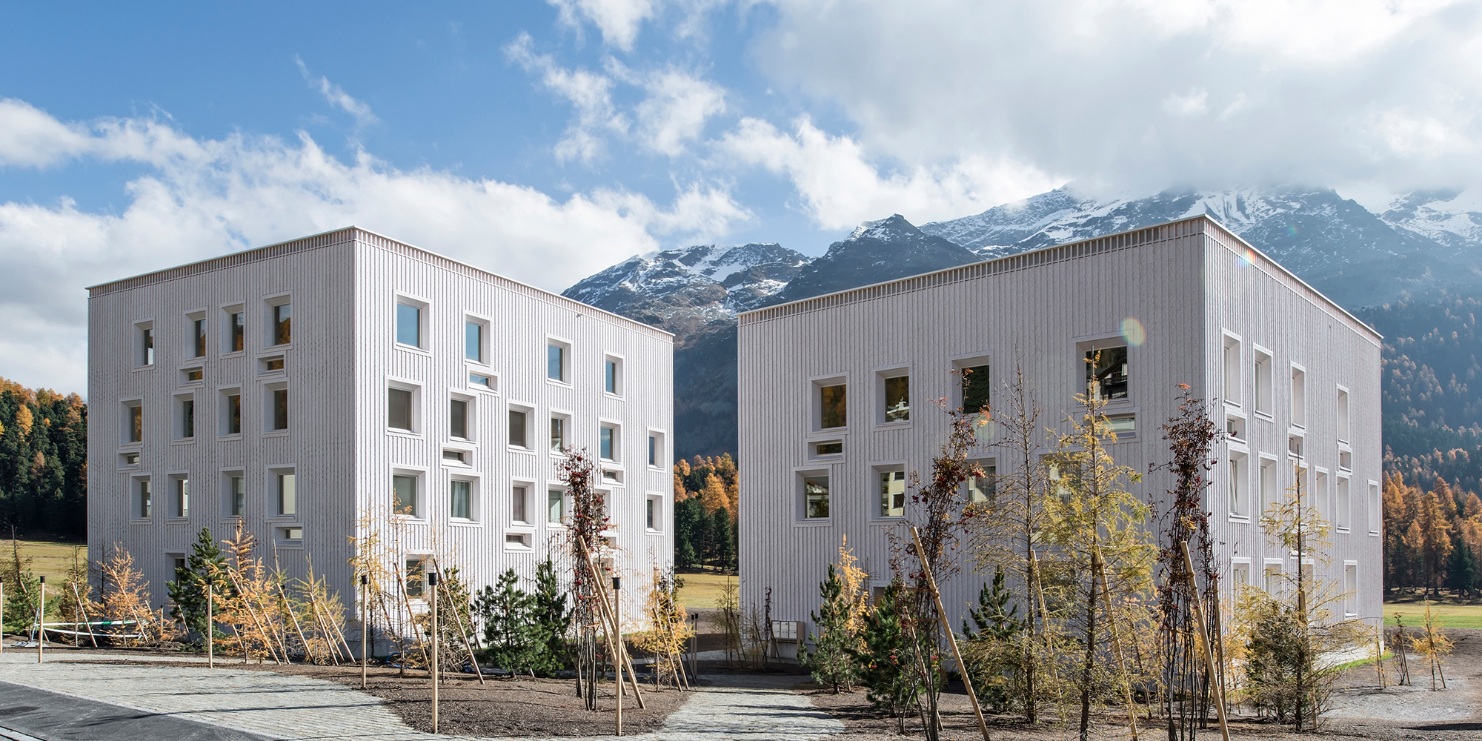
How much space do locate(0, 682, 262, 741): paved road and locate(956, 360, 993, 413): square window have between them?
18.3m

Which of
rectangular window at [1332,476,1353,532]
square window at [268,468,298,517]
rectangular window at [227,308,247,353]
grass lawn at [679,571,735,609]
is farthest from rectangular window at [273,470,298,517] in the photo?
grass lawn at [679,571,735,609]

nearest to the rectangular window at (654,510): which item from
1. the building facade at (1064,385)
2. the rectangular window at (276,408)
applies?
the building facade at (1064,385)

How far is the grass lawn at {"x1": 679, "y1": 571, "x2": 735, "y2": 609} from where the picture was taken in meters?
70.6

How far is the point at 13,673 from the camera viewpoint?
20.9 m

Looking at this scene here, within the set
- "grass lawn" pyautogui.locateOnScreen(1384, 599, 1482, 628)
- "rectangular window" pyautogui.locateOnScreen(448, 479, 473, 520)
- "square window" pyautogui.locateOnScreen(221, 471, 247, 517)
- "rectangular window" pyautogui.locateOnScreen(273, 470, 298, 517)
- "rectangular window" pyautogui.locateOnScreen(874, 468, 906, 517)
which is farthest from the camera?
"grass lawn" pyautogui.locateOnScreen(1384, 599, 1482, 628)

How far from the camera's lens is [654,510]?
141 feet

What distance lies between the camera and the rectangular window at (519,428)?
119ft

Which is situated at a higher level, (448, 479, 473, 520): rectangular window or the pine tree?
(448, 479, 473, 520): rectangular window

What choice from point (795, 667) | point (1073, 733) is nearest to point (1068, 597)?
point (1073, 733)

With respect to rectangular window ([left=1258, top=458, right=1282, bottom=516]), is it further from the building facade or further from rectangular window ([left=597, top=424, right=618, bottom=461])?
rectangular window ([left=597, top=424, right=618, bottom=461])

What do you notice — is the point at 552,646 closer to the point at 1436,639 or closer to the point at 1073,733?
the point at 1073,733

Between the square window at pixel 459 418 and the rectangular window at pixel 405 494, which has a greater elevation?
the square window at pixel 459 418

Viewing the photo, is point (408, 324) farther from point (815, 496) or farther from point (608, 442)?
point (815, 496)

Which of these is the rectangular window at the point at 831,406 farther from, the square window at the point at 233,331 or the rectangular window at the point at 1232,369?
the square window at the point at 233,331
